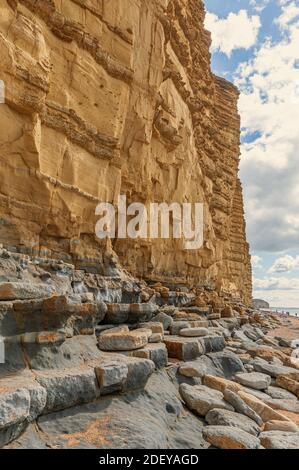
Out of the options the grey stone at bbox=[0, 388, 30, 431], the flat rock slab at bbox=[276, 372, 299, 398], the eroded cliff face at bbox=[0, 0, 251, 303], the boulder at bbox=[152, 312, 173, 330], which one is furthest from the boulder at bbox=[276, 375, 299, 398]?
the grey stone at bbox=[0, 388, 30, 431]

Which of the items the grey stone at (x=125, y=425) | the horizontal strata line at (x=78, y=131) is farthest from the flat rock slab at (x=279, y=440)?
the horizontal strata line at (x=78, y=131)

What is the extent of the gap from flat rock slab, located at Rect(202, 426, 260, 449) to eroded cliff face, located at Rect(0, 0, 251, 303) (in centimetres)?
510

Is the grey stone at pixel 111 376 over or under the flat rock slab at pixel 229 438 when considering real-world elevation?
over

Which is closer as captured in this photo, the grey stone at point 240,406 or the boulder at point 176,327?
the grey stone at point 240,406

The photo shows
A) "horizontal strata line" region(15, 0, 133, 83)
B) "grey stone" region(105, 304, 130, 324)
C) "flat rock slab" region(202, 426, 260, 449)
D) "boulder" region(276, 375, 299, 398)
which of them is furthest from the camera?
"horizontal strata line" region(15, 0, 133, 83)

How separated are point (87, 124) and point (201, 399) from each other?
7.21 metres

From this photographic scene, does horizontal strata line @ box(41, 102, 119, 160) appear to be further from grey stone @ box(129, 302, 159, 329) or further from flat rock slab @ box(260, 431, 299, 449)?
flat rock slab @ box(260, 431, 299, 449)

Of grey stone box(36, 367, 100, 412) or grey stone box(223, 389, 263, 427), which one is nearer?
grey stone box(36, 367, 100, 412)

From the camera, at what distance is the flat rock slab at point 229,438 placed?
3.48 m

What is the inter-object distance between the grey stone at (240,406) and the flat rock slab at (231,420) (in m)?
0.16

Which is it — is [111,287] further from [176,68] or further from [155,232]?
[176,68]

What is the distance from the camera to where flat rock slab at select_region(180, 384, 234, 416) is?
4379 mm

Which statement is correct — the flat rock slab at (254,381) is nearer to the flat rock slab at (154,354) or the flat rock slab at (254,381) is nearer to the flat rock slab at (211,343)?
the flat rock slab at (211,343)

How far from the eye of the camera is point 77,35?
8.94 m
